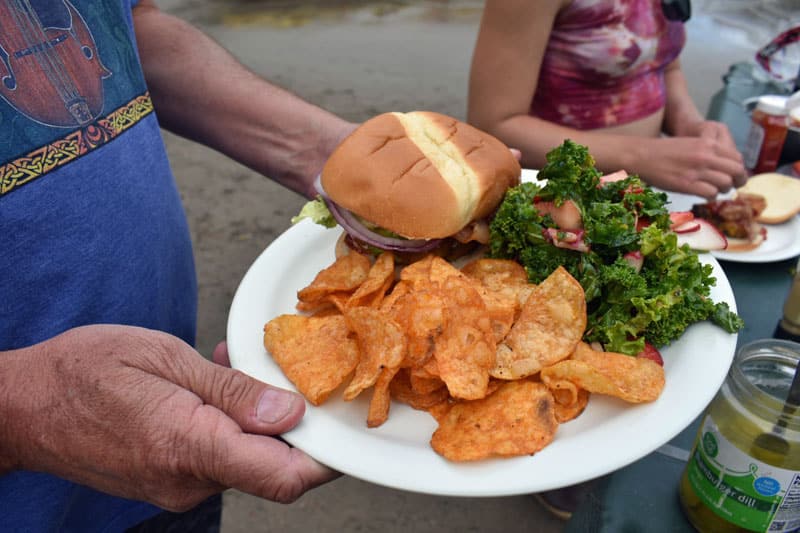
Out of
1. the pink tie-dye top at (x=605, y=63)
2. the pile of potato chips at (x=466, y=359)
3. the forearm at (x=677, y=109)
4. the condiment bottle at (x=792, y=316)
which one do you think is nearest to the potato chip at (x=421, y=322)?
the pile of potato chips at (x=466, y=359)

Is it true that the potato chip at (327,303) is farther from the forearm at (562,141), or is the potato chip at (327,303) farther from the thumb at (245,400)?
the forearm at (562,141)

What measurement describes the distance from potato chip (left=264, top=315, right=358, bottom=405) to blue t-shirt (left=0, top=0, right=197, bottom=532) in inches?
15.8

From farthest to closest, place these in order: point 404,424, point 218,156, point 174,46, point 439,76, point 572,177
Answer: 1. point 439,76
2. point 218,156
3. point 174,46
4. point 572,177
5. point 404,424

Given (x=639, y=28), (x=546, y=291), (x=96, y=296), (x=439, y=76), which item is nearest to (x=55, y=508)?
(x=96, y=296)

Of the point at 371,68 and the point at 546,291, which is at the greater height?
the point at 546,291

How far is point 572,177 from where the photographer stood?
150cm

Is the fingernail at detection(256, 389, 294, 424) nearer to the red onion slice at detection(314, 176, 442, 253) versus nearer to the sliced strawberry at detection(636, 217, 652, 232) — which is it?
the red onion slice at detection(314, 176, 442, 253)

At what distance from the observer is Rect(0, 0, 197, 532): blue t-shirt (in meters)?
1.23

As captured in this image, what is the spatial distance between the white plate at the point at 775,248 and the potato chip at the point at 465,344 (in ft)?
2.90

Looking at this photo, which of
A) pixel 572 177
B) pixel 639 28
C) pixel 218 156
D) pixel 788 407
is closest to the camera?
pixel 788 407

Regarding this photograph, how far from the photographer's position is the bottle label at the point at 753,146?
7.67 ft

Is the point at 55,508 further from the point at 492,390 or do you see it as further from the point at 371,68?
the point at 371,68

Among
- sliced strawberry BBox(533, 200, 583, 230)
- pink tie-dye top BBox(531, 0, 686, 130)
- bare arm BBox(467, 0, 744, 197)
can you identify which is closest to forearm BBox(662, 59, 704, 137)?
pink tie-dye top BBox(531, 0, 686, 130)

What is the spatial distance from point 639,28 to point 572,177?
4.15ft
